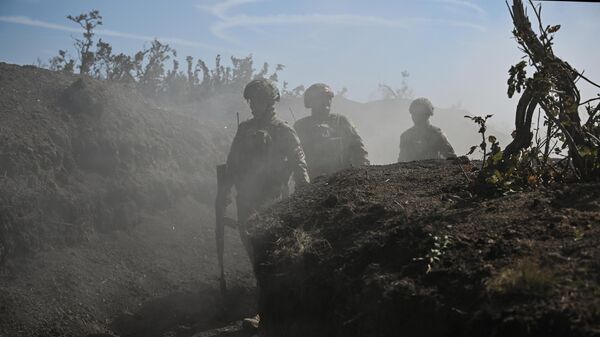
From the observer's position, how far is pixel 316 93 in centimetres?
952

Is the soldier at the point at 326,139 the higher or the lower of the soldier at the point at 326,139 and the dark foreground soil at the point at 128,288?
the higher

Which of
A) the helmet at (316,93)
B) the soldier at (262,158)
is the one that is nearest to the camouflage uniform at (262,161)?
the soldier at (262,158)

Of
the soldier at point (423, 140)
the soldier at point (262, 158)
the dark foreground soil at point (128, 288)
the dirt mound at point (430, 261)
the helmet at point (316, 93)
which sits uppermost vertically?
the helmet at point (316, 93)

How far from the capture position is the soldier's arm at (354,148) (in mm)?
9391

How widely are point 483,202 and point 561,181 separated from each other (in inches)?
24.5

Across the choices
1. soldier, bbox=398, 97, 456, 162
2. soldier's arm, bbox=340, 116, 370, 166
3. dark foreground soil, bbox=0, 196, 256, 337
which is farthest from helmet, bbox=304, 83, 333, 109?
dark foreground soil, bbox=0, 196, 256, 337

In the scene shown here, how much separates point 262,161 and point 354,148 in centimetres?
185

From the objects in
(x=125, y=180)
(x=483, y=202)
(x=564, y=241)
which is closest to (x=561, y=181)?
(x=483, y=202)

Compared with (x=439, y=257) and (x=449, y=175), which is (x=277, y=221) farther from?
(x=439, y=257)

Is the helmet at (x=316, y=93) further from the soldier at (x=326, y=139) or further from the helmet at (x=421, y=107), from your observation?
the helmet at (x=421, y=107)

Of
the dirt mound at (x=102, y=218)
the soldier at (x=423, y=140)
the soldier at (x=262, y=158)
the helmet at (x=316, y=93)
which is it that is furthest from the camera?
the soldier at (x=423, y=140)

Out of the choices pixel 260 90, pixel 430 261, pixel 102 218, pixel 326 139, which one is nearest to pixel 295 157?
pixel 260 90

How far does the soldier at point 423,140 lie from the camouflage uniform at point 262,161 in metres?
2.72

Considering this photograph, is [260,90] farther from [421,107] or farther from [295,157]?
[421,107]
